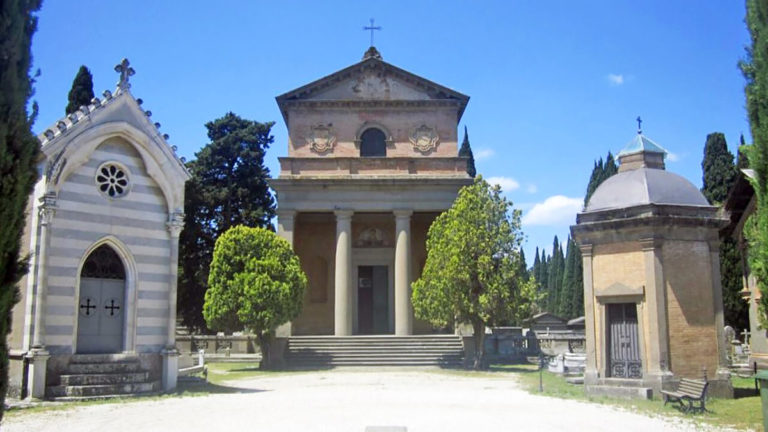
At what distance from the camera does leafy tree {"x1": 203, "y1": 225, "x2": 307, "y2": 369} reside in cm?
2789

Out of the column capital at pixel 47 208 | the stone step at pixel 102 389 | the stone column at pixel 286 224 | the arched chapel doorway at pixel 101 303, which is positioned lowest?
the stone step at pixel 102 389

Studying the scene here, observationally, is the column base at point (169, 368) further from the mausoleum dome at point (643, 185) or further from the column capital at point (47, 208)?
the mausoleum dome at point (643, 185)

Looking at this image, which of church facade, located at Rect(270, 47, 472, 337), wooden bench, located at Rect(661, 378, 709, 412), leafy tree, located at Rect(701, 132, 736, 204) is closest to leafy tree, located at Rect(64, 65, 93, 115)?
church facade, located at Rect(270, 47, 472, 337)

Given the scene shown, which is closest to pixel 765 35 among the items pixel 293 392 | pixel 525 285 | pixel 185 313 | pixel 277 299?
pixel 293 392

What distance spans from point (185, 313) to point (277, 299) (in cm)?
1548

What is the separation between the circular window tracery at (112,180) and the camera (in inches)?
700

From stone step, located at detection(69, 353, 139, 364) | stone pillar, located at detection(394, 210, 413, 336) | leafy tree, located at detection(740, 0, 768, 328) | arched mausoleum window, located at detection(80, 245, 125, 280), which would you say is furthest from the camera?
stone pillar, located at detection(394, 210, 413, 336)

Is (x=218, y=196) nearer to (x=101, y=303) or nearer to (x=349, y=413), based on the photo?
(x=101, y=303)

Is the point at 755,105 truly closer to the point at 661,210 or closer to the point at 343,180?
the point at 661,210

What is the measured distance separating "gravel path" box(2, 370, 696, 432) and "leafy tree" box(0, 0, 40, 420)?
463 cm

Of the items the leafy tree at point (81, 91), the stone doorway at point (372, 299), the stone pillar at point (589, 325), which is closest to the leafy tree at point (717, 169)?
the stone doorway at point (372, 299)

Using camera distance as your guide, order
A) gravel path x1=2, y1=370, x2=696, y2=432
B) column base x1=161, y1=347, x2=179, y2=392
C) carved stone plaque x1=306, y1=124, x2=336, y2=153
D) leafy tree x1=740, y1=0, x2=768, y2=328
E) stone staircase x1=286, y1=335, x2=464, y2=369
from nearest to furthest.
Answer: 1. leafy tree x1=740, y1=0, x2=768, y2=328
2. gravel path x1=2, y1=370, x2=696, y2=432
3. column base x1=161, y1=347, x2=179, y2=392
4. stone staircase x1=286, y1=335, x2=464, y2=369
5. carved stone plaque x1=306, y1=124, x2=336, y2=153

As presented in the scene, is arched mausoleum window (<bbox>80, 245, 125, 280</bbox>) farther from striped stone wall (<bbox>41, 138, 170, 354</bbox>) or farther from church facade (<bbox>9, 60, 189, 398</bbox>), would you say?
striped stone wall (<bbox>41, 138, 170, 354</bbox>)

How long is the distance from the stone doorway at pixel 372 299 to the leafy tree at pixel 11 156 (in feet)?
94.4
